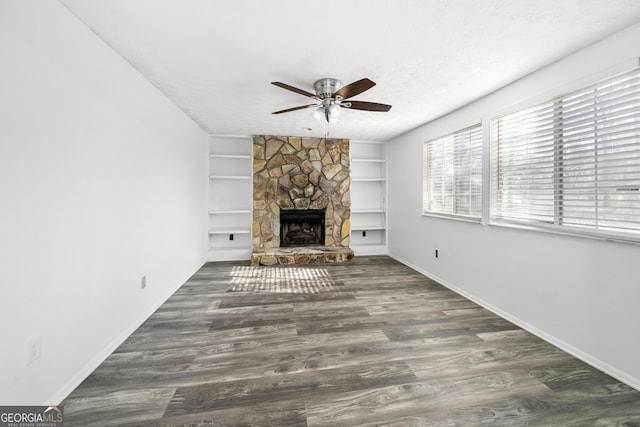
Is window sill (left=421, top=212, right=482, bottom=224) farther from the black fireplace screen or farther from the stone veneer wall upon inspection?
the black fireplace screen

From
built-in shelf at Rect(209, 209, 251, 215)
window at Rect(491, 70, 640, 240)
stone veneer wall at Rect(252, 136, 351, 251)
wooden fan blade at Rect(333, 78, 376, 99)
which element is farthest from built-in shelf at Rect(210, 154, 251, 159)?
window at Rect(491, 70, 640, 240)

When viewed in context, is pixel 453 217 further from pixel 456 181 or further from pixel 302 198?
pixel 302 198

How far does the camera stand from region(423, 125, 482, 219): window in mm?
3121

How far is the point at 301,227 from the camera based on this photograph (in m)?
5.37

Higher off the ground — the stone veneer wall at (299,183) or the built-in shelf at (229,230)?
the stone veneer wall at (299,183)

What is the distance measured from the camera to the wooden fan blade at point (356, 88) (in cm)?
203

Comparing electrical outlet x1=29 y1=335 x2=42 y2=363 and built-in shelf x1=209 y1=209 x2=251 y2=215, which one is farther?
built-in shelf x1=209 y1=209 x2=251 y2=215

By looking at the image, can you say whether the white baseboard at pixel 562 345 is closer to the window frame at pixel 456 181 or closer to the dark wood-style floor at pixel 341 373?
the dark wood-style floor at pixel 341 373

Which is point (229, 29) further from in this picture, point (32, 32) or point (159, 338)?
point (159, 338)

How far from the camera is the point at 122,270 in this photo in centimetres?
219

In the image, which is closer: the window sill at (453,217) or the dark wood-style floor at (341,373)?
the dark wood-style floor at (341,373)

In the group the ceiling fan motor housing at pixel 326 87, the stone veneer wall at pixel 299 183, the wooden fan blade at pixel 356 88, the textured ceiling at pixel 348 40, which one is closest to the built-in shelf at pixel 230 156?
the stone veneer wall at pixel 299 183

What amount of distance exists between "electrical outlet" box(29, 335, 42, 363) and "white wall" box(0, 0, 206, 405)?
3 centimetres

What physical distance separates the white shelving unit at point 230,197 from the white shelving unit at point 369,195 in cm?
218
